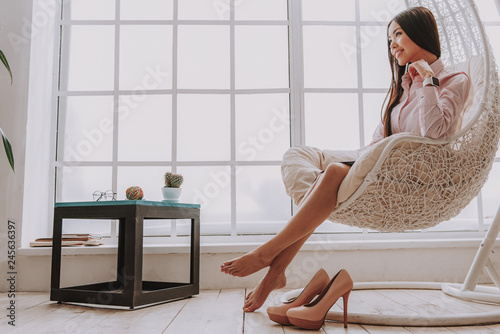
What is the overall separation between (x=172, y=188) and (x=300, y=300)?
106 centimetres

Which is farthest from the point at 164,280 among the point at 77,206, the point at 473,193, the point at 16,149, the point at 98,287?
the point at 473,193

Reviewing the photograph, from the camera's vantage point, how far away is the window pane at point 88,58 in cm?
299

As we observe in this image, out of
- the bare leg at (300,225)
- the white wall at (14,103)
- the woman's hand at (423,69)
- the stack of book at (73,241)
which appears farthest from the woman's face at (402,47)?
the white wall at (14,103)

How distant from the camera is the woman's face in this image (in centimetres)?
202

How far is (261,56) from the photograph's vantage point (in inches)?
119

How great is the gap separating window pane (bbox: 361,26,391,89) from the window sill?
1.03 m

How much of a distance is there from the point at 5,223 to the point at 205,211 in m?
1.14

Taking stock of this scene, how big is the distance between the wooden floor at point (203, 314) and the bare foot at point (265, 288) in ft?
0.15

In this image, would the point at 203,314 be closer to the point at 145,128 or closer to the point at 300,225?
the point at 300,225

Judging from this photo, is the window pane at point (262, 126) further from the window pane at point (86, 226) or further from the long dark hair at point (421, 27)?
the long dark hair at point (421, 27)

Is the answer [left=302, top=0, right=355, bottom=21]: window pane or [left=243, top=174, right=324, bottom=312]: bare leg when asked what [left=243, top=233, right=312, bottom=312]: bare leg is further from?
[left=302, top=0, right=355, bottom=21]: window pane

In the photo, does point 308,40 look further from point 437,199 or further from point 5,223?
point 5,223

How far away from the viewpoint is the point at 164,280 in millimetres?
2621

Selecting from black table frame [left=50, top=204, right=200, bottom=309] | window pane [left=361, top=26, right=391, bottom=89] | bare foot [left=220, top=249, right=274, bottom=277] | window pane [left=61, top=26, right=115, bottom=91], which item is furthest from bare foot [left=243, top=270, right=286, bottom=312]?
window pane [left=61, top=26, right=115, bottom=91]
